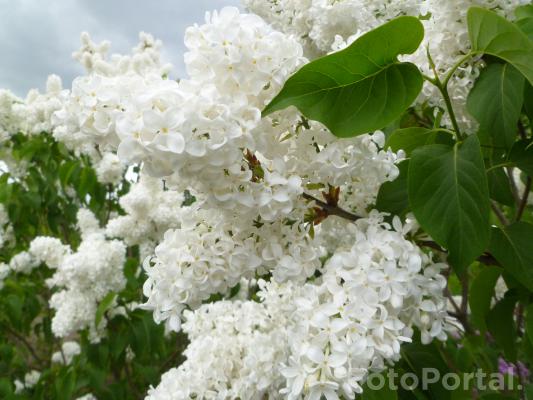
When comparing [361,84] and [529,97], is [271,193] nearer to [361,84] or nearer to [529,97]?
[361,84]

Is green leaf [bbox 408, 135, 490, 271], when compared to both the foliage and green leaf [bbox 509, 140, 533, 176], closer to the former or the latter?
the foliage

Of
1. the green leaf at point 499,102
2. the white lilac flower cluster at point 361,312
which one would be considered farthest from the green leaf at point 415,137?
the white lilac flower cluster at point 361,312

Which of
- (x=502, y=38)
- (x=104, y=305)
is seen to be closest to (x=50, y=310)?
(x=104, y=305)

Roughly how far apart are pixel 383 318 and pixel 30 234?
3.30 m

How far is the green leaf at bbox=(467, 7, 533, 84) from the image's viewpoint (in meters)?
0.72

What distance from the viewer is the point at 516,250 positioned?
81cm

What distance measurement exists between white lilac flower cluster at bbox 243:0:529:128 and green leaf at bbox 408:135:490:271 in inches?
9.3

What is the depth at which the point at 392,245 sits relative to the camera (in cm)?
73

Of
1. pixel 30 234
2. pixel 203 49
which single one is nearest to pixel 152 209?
pixel 30 234

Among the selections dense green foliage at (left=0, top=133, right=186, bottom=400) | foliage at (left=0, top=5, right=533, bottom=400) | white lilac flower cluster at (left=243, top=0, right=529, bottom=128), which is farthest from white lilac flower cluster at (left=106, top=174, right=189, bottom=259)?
foliage at (left=0, top=5, right=533, bottom=400)

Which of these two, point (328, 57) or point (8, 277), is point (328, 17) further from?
point (8, 277)

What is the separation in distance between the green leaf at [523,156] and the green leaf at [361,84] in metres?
0.29

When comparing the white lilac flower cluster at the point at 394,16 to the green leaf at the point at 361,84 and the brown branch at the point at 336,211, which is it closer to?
the green leaf at the point at 361,84

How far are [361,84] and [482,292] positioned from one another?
68 centimetres
